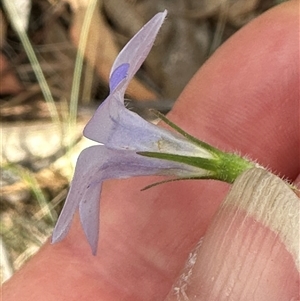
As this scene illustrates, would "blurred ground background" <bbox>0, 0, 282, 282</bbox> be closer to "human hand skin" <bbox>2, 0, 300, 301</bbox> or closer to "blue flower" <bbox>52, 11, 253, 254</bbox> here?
"human hand skin" <bbox>2, 0, 300, 301</bbox>

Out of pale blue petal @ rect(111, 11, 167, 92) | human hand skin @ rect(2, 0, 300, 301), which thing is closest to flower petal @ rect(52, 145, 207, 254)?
pale blue petal @ rect(111, 11, 167, 92)

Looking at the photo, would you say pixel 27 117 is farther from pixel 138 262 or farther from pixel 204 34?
pixel 138 262

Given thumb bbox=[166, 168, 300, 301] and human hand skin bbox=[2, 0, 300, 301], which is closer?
thumb bbox=[166, 168, 300, 301]

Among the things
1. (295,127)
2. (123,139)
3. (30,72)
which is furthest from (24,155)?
(123,139)

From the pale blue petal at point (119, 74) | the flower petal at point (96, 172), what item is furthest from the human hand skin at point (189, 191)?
the pale blue petal at point (119, 74)

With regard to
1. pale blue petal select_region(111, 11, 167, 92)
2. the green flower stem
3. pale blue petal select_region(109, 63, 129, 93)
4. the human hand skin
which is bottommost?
the human hand skin

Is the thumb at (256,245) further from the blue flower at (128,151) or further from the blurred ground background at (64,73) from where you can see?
the blurred ground background at (64,73)

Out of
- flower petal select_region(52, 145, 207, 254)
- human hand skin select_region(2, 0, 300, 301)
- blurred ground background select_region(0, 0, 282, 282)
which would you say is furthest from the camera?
blurred ground background select_region(0, 0, 282, 282)
